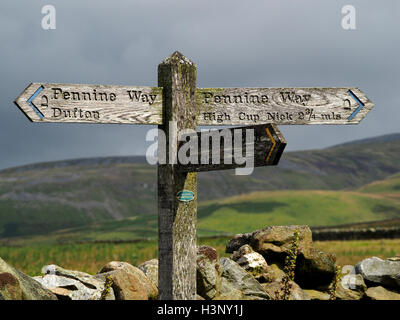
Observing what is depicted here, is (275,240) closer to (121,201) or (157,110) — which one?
(157,110)

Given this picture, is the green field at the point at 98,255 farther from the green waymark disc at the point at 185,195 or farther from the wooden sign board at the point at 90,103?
the wooden sign board at the point at 90,103

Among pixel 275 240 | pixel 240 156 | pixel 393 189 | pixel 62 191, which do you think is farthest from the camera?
pixel 62 191

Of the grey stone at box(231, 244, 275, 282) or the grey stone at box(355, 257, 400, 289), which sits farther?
the grey stone at box(355, 257, 400, 289)

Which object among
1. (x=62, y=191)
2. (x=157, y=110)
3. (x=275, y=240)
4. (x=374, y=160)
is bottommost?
(x=275, y=240)

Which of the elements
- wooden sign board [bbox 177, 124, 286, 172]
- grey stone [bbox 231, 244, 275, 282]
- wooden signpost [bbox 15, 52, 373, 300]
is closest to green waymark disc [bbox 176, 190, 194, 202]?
wooden signpost [bbox 15, 52, 373, 300]

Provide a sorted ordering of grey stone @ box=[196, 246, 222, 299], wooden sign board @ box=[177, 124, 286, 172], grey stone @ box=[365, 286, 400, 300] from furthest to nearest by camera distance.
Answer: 1. grey stone @ box=[365, 286, 400, 300]
2. grey stone @ box=[196, 246, 222, 299]
3. wooden sign board @ box=[177, 124, 286, 172]

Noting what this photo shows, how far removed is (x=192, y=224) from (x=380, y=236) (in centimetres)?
2792

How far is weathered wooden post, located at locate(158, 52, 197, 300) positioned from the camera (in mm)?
6484

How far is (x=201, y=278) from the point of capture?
365 inches

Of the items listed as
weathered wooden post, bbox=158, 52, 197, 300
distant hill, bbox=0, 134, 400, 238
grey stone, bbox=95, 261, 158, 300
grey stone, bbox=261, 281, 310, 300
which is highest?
distant hill, bbox=0, 134, 400, 238

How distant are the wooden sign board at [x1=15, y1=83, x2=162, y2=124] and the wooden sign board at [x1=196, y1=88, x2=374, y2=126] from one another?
2.37 feet

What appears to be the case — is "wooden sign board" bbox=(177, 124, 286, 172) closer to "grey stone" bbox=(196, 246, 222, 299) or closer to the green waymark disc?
the green waymark disc

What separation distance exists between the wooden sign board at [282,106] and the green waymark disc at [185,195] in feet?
3.18
